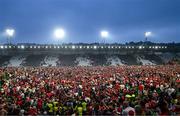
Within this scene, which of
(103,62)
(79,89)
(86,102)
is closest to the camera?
(86,102)

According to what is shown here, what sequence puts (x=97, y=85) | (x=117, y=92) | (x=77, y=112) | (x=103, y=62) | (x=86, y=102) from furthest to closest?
(x=103, y=62) → (x=97, y=85) → (x=117, y=92) → (x=86, y=102) → (x=77, y=112)

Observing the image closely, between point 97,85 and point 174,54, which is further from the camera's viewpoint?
point 174,54

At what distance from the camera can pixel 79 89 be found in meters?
25.6

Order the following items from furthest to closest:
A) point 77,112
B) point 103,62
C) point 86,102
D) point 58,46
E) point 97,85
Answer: point 58,46 → point 103,62 → point 97,85 → point 86,102 → point 77,112

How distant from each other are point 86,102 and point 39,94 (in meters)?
4.99

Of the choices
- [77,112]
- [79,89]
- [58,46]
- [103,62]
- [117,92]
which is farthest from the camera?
[58,46]

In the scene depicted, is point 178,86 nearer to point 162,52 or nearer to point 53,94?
point 53,94

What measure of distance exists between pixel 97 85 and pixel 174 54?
61.2m

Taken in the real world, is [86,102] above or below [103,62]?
below

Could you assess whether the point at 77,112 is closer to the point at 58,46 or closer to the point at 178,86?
the point at 178,86

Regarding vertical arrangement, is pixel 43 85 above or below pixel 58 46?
below

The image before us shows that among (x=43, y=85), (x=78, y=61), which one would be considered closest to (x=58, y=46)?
(x=78, y=61)

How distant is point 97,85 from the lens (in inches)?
1119

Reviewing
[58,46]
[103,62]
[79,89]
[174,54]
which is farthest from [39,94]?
[174,54]
